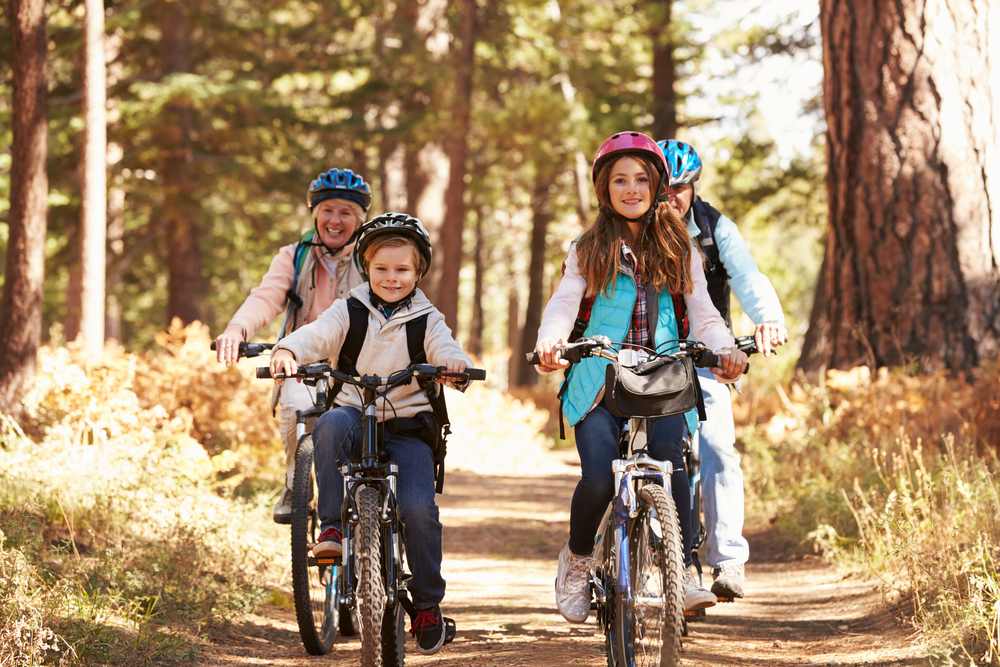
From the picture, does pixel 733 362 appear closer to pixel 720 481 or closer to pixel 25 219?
pixel 720 481

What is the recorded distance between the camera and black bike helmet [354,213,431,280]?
4379mm

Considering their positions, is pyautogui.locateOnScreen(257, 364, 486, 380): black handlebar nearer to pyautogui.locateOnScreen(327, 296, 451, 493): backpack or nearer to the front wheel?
pyautogui.locateOnScreen(327, 296, 451, 493): backpack

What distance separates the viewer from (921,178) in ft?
27.3

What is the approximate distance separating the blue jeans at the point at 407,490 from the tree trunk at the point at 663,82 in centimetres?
1532

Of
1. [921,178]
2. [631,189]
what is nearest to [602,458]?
[631,189]

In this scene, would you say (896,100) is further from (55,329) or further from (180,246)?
(55,329)

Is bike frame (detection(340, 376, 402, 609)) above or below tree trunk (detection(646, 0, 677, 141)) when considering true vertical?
below

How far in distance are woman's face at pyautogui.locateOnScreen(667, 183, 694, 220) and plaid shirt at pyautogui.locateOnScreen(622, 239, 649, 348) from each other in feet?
3.19

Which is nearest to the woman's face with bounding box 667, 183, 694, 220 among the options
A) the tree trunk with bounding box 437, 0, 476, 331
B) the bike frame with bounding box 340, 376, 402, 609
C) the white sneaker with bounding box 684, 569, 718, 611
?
the bike frame with bounding box 340, 376, 402, 609

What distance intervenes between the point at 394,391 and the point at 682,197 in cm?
193

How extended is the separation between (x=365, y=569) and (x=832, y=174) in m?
6.91

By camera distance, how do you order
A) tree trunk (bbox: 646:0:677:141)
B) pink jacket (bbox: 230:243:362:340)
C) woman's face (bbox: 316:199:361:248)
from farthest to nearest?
tree trunk (bbox: 646:0:677:141), woman's face (bbox: 316:199:361:248), pink jacket (bbox: 230:243:362:340)

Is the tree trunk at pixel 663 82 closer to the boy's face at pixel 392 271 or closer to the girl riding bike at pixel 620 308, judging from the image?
the girl riding bike at pixel 620 308

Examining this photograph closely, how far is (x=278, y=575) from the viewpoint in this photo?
6.52 m
